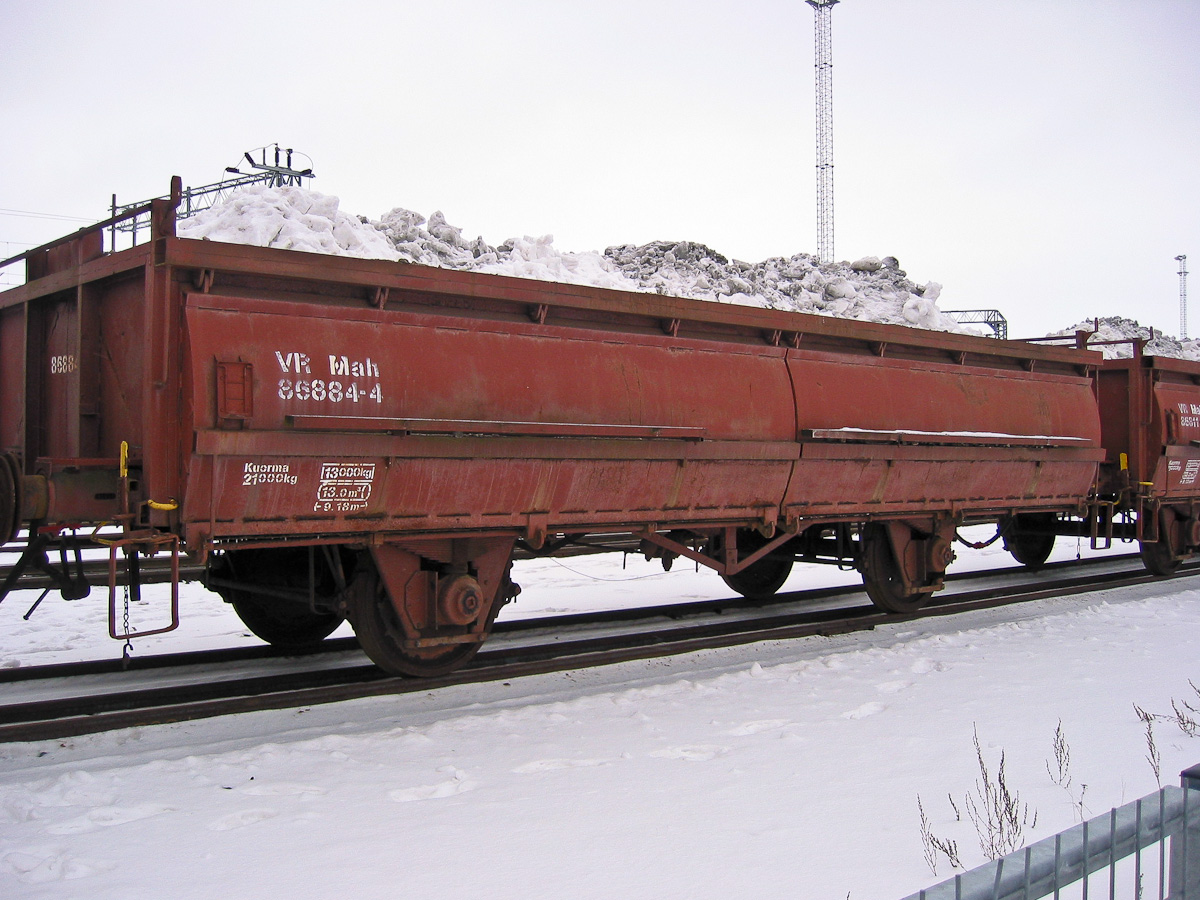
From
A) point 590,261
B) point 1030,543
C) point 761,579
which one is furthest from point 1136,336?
point 761,579

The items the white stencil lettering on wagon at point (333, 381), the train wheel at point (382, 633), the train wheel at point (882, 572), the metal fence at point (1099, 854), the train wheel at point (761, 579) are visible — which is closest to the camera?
the metal fence at point (1099, 854)

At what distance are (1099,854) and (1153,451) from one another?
43.7ft

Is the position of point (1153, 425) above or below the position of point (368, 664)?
above

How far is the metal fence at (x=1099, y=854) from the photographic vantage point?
7.39 feet

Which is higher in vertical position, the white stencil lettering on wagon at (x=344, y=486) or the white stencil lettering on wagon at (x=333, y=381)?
the white stencil lettering on wagon at (x=333, y=381)

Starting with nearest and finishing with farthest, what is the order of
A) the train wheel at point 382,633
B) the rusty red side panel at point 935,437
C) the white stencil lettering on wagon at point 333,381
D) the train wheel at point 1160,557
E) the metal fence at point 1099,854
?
the metal fence at point 1099,854 < the white stencil lettering on wagon at point 333,381 < the train wheel at point 382,633 < the rusty red side panel at point 935,437 < the train wheel at point 1160,557

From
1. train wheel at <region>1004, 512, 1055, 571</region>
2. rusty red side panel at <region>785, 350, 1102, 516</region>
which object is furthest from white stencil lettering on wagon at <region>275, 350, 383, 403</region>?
train wheel at <region>1004, 512, 1055, 571</region>

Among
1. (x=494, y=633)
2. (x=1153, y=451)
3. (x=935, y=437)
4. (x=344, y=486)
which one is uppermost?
(x=935, y=437)

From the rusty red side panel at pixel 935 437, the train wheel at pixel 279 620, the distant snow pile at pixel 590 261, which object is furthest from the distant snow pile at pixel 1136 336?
the train wheel at pixel 279 620

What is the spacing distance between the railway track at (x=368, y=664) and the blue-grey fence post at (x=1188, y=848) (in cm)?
561

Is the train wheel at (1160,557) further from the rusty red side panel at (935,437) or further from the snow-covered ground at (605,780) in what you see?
the snow-covered ground at (605,780)

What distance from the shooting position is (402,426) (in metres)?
6.67

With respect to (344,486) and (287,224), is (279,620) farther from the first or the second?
(287,224)

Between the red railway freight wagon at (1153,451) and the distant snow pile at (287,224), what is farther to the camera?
the distant snow pile at (287,224)
